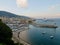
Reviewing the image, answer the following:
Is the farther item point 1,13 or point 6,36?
point 1,13

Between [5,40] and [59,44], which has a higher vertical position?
[5,40]

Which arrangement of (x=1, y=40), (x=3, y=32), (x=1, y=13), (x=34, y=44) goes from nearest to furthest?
1. (x=1, y=40)
2. (x=3, y=32)
3. (x=34, y=44)
4. (x=1, y=13)

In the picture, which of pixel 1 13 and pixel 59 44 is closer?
pixel 59 44

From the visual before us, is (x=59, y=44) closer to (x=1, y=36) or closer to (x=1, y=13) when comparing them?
(x=1, y=36)

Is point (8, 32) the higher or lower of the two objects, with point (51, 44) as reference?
higher

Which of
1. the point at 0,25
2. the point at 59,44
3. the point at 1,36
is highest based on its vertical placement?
the point at 0,25

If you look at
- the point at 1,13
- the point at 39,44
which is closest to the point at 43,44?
the point at 39,44

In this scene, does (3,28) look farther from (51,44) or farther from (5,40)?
(51,44)

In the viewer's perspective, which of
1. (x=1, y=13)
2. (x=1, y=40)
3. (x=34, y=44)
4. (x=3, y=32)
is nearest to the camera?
(x=1, y=40)

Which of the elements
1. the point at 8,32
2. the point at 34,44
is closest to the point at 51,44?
the point at 34,44
